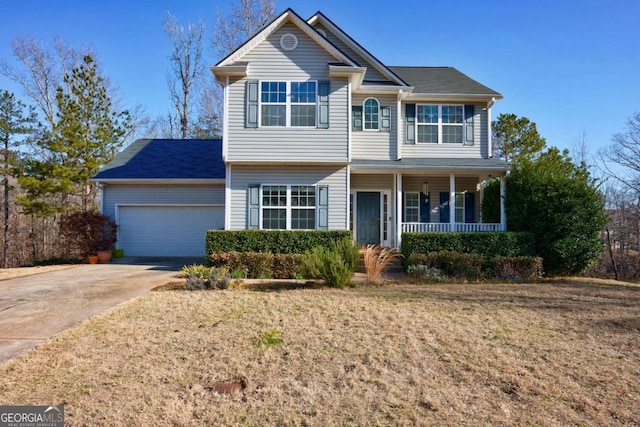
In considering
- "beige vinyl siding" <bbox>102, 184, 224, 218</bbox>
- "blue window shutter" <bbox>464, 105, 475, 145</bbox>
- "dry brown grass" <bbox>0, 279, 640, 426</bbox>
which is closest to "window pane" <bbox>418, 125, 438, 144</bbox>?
"blue window shutter" <bbox>464, 105, 475, 145</bbox>

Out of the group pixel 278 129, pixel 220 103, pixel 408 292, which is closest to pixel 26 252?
pixel 220 103

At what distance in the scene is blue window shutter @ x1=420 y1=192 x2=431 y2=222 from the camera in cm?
1503

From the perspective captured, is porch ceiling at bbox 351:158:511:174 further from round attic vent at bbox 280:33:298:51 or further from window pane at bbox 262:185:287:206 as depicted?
round attic vent at bbox 280:33:298:51

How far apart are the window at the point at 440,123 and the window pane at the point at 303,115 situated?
4.34 metres

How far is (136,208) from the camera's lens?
15.7 m

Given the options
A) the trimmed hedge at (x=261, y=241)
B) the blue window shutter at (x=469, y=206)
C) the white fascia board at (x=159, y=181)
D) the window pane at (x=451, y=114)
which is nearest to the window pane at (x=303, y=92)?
the trimmed hedge at (x=261, y=241)

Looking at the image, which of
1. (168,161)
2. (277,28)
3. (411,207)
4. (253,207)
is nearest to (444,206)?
(411,207)

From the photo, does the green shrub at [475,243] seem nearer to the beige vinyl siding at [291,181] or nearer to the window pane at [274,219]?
the beige vinyl siding at [291,181]

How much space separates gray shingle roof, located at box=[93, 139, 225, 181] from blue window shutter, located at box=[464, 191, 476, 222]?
Result: 31.0ft

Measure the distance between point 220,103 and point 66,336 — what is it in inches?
902

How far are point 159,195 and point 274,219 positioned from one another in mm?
5948

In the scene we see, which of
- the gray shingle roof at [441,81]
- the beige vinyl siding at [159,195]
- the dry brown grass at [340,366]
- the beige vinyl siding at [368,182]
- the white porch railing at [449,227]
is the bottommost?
the dry brown grass at [340,366]

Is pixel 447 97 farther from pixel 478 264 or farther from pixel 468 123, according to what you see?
pixel 478 264

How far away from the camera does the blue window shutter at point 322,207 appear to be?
12.4 m
